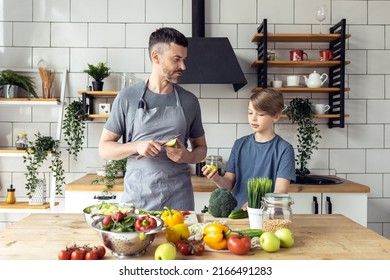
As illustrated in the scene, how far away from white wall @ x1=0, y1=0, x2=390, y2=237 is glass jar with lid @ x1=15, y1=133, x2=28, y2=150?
168mm

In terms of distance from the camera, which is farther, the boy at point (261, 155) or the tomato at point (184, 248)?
the boy at point (261, 155)

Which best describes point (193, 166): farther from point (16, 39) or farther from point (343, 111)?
point (16, 39)

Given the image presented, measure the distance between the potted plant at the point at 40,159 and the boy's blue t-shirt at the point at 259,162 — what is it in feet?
5.34

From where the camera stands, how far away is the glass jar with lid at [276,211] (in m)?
1.50

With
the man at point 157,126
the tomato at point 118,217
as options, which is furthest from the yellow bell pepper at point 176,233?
the man at point 157,126

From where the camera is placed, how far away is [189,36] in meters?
3.44

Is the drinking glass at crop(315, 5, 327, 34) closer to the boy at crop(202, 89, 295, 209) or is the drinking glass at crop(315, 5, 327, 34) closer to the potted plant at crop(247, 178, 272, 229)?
the boy at crop(202, 89, 295, 209)

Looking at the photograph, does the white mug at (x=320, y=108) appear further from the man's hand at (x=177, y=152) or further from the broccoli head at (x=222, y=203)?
the broccoli head at (x=222, y=203)

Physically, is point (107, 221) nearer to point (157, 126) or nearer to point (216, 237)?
point (216, 237)

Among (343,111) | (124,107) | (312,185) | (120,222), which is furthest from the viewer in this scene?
(343,111)

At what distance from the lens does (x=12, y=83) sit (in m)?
3.29

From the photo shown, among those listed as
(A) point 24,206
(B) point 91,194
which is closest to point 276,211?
(B) point 91,194

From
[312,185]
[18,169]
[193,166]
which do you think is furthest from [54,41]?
[312,185]

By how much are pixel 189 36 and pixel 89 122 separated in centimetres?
108
